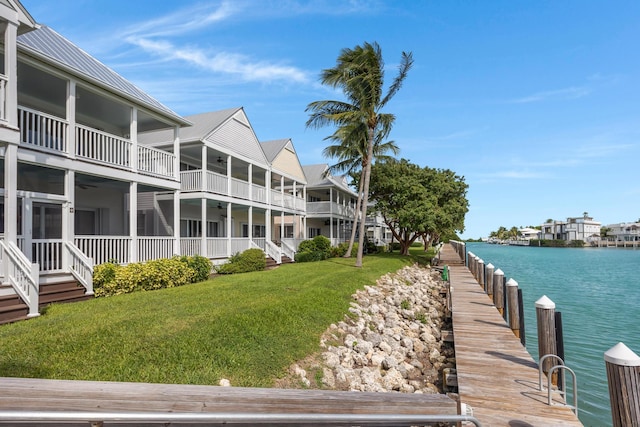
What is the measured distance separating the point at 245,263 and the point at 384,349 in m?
9.77

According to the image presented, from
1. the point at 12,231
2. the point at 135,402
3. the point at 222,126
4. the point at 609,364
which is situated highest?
the point at 222,126

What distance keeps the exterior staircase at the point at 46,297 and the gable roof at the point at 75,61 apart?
597cm

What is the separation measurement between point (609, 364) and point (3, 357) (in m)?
7.64

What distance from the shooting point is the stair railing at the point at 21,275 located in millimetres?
7637

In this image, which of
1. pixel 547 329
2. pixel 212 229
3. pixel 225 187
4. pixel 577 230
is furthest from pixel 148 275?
pixel 577 230

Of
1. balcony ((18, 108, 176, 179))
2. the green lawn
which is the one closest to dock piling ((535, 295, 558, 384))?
the green lawn

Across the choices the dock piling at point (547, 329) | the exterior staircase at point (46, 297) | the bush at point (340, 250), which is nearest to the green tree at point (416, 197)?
the bush at point (340, 250)

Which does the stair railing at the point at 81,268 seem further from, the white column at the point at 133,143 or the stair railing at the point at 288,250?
the stair railing at the point at 288,250

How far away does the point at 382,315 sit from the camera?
1072 cm

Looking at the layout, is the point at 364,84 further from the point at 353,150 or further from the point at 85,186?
the point at 85,186

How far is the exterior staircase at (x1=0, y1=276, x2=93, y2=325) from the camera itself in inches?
288

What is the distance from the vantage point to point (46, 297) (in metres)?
8.87

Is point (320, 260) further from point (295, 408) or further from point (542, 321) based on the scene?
point (295, 408)

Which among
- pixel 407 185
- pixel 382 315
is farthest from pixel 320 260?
pixel 382 315
